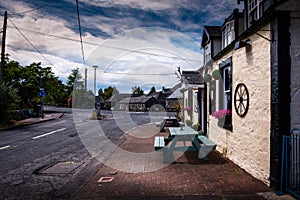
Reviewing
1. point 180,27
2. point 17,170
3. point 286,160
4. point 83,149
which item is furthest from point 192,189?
point 180,27

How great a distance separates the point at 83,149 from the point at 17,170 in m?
3.08

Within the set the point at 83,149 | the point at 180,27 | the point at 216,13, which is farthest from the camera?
the point at 180,27

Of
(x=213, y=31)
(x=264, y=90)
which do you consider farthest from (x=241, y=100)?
(x=213, y=31)

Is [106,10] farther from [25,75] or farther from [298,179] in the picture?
[25,75]

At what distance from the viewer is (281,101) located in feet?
14.1

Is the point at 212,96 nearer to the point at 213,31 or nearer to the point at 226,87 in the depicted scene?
the point at 226,87

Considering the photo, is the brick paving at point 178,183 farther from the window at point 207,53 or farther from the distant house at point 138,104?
the distant house at point 138,104

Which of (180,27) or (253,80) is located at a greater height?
(180,27)

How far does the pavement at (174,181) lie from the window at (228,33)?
3870 mm

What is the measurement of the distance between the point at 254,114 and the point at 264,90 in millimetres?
692

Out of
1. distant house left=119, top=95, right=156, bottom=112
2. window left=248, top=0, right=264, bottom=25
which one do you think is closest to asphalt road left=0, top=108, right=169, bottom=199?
window left=248, top=0, right=264, bottom=25

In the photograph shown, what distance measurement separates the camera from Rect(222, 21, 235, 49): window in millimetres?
7533

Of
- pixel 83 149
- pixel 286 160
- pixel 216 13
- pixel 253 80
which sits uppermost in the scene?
pixel 216 13

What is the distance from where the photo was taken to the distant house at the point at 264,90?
4305 millimetres
